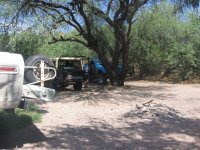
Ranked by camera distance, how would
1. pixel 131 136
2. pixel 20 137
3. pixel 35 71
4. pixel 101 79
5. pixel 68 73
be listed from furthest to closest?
pixel 101 79 < pixel 68 73 < pixel 131 136 < pixel 20 137 < pixel 35 71

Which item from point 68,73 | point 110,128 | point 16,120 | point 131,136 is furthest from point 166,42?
point 131,136

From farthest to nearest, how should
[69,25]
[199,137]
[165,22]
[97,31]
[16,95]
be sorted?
[165,22] < [97,31] < [69,25] < [199,137] < [16,95]

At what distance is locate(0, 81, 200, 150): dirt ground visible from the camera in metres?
8.02

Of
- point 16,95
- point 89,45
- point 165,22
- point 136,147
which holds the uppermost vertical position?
point 165,22

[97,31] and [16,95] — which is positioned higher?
[97,31]

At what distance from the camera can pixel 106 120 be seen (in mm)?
11102

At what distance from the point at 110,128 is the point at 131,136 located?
1.03 metres

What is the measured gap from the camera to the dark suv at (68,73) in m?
20.6

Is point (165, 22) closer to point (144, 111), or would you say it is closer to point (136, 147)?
point (144, 111)

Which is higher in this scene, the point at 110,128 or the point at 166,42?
the point at 166,42

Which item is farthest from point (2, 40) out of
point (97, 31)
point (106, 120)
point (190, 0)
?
point (190, 0)

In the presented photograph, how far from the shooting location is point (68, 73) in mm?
20781

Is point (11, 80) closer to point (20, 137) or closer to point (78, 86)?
point (20, 137)

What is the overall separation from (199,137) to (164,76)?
2138 centimetres
